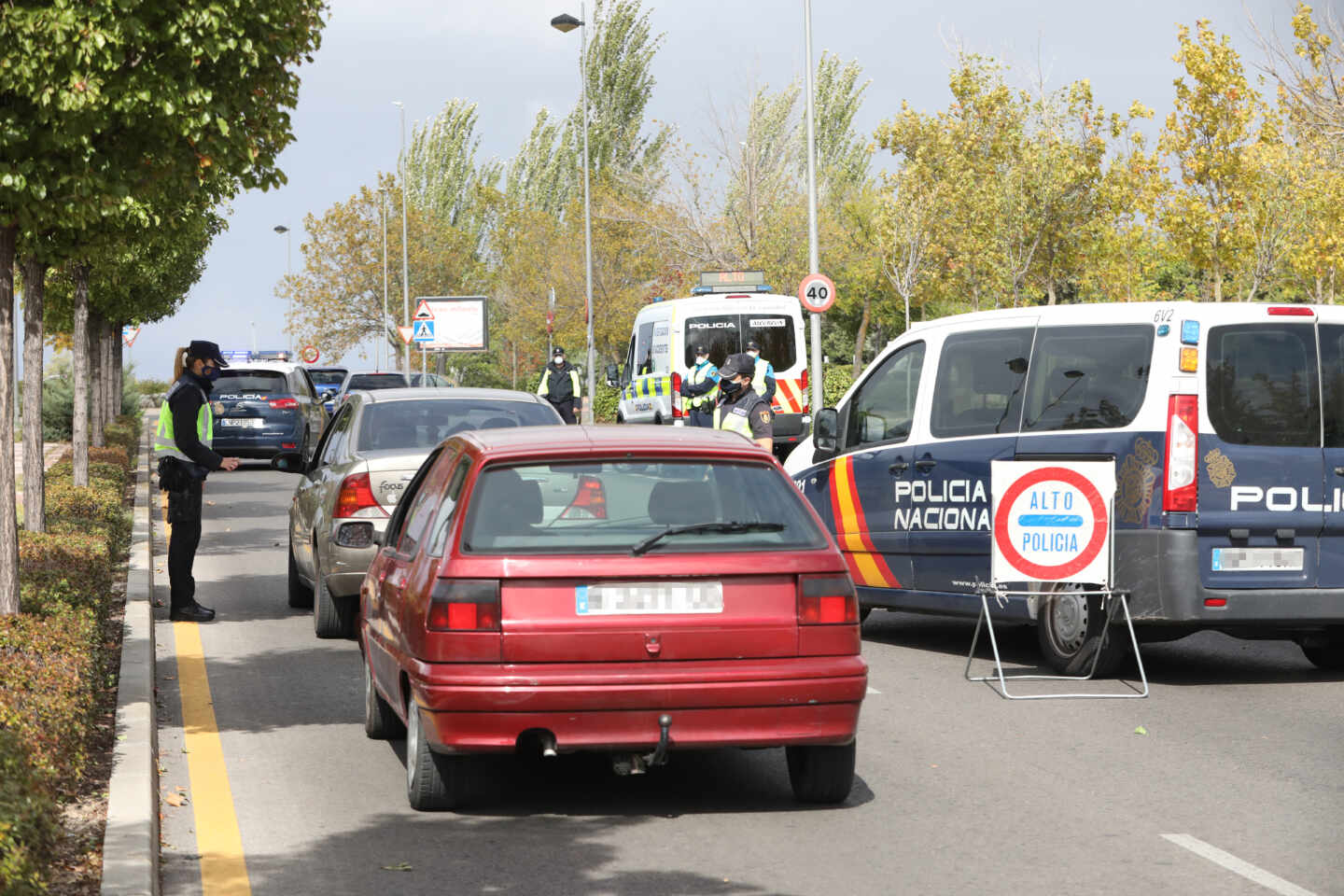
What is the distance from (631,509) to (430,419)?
17.1 ft

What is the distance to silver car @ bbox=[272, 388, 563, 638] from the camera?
10.8 m

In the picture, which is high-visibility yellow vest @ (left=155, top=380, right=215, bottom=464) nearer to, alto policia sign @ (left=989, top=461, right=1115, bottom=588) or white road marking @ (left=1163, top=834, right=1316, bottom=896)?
alto policia sign @ (left=989, top=461, right=1115, bottom=588)

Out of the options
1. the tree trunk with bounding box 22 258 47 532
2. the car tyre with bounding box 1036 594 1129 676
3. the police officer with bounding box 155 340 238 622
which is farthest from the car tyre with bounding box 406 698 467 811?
the tree trunk with bounding box 22 258 47 532

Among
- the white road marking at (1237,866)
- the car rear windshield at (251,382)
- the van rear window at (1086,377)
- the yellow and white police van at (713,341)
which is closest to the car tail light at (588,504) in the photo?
the white road marking at (1237,866)

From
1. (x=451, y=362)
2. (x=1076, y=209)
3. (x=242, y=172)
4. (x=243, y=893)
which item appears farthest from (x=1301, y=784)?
(x=451, y=362)

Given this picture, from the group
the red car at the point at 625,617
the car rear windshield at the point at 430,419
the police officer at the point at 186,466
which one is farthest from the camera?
the police officer at the point at 186,466

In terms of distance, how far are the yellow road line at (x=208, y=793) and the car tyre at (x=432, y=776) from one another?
0.69 metres

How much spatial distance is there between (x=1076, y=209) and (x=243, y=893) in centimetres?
3299

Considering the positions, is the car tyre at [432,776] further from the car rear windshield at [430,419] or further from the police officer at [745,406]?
the police officer at [745,406]

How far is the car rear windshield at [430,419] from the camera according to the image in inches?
450

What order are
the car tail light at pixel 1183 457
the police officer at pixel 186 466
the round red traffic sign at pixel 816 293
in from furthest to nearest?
the round red traffic sign at pixel 816 293 < the police officer at pixel 186 466 < the car tail light at pixel 1183 457

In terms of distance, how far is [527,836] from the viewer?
6328 mm

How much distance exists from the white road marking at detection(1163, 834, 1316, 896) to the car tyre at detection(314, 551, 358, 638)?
6348mm

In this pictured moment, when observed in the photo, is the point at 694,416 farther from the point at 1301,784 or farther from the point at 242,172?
the point at 1301,784
